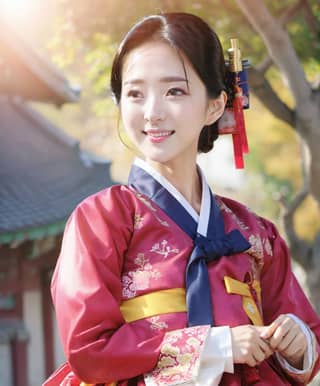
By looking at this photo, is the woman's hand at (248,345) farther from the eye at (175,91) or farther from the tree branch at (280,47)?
the tree branch at (280,47)

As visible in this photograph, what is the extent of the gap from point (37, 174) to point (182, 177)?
5.87m

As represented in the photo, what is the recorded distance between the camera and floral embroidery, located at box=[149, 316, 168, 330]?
6.97 feet

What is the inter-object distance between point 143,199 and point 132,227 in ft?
0.32

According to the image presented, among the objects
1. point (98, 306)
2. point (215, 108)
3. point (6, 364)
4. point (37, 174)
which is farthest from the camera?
point (37, 174)

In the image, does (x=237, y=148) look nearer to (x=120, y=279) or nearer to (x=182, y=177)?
→ (x=182, y=177)

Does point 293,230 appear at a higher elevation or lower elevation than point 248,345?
higher

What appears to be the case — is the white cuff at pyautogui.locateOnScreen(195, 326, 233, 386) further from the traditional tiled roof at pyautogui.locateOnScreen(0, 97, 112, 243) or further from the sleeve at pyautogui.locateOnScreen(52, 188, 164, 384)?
the traditional tiled roof at pyautogui.locateOnScreen(0, 97, 112, 243)

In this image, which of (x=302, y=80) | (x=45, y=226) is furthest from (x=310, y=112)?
(x=45, y=226)

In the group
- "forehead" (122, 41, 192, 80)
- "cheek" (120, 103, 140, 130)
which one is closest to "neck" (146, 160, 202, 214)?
"cheek" (120, 103, 140, 130)

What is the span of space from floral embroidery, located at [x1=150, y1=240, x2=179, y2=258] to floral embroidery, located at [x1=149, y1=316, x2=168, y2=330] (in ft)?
0.51

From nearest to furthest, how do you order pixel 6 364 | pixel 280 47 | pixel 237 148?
pixel 237 148
pixel 280 47
pixel 6 364

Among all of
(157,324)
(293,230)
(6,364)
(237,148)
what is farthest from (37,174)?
(157,324)

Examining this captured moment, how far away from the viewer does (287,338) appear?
2.14m

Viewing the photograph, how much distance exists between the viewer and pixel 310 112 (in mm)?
5953
